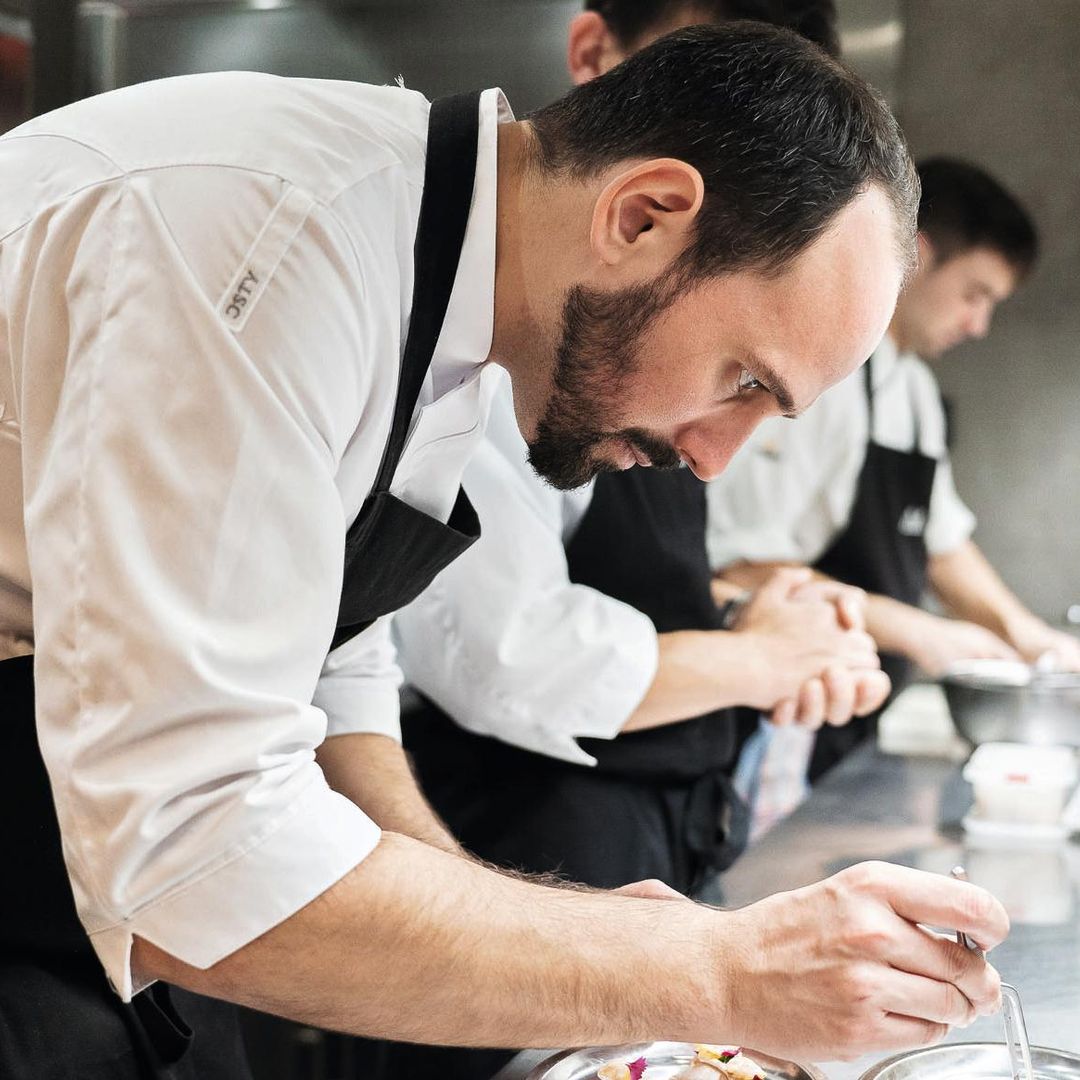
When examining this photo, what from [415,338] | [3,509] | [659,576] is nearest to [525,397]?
[415,338]

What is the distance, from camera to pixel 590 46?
5.99 feet

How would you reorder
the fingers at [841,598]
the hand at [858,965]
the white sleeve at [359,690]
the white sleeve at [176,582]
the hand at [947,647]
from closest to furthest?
the white sleeve at [176,582] < the hand at [858,965] < the white sleeve at [359,690] < the fingers at [841,598] < the hand at [947,647]

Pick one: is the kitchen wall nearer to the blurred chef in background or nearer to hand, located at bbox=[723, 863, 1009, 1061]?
the blurred chef in background

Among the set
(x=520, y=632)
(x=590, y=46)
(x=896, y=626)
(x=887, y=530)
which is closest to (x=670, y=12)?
(x=590, y=46)

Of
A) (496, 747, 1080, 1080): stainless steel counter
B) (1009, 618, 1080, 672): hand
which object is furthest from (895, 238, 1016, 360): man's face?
(496, 747, 1080, 1080): stainless steel counter

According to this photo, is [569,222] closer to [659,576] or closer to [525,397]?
[525,397]

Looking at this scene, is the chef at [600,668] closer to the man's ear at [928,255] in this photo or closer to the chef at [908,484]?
the chef at [908,484]

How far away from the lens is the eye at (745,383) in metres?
1.08

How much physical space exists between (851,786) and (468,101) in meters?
1.36

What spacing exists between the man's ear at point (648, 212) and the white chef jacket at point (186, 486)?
0.16 meters

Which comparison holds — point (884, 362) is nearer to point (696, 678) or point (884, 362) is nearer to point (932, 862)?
point (696, 678)

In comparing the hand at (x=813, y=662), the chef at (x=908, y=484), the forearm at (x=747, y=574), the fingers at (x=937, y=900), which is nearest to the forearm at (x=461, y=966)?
the fingers at (x=937, y=900)

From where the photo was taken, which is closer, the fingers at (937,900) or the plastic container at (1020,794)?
the fingers at (937,900)

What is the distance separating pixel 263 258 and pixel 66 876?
471mm
